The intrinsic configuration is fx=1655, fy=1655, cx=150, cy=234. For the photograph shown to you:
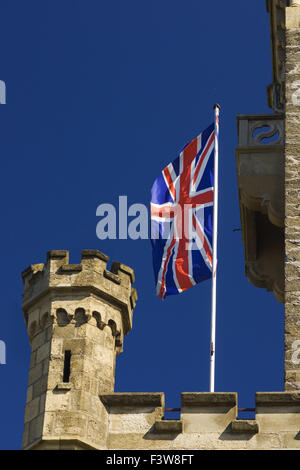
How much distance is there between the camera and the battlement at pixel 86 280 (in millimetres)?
22141

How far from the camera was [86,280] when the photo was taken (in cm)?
2214

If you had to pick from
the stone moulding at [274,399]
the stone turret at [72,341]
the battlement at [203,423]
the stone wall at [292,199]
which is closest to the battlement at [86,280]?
the stone turret at [72,341]

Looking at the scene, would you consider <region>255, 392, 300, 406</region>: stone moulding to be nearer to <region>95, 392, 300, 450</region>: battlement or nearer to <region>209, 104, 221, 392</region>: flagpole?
<region>95, 392, 300, 450</region>: battlement

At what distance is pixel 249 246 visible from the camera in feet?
90.4

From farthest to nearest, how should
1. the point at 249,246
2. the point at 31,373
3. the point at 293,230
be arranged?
the point at 249,246 → the point at 293,230 → the point at 31,373

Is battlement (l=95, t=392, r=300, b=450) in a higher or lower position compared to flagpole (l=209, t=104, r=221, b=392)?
lower

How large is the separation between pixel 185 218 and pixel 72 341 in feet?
14.7

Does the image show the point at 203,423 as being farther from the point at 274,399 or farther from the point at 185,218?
the point at 185,218

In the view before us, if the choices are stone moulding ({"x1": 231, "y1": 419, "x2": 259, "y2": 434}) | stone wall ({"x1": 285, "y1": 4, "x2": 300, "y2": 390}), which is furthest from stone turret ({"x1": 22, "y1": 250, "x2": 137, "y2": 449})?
stone wall ({"x1": 285, "y1": 4, "x2": 300, "y2": 390})

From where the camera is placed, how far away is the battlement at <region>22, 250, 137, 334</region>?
2214cm

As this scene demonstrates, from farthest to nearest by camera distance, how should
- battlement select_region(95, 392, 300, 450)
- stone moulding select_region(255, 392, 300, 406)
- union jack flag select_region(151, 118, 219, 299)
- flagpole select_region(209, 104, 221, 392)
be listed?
union jack flag select_region(151, 118, 219, 299) → flagpole select_region(209, 104, 221, 392) → stone moulding select_region(255, 392, 300, 406) → battlement select_region(95, 392, 300, 450)
